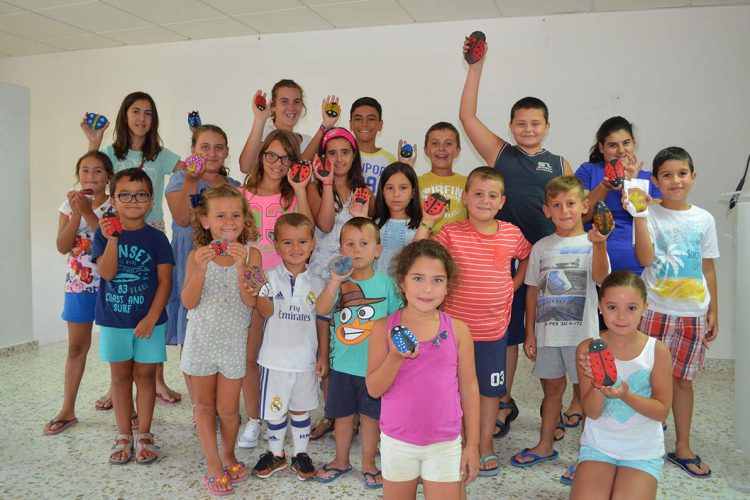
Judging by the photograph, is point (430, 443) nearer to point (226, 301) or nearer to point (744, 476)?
point (226, 301)

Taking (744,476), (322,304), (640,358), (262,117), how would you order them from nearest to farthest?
(640,358) < (322,304) < (744,476) < (262,117)

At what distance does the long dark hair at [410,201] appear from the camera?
2354 millimetres

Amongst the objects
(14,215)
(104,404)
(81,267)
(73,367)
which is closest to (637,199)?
(81,267)

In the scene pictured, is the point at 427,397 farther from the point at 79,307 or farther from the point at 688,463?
the point at 79,307

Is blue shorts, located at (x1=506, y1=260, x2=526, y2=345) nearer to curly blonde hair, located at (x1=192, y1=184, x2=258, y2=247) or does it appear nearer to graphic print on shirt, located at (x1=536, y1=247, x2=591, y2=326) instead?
graphic print on shirt, located at (x1=536, y1=247, x2=591, y2=326)

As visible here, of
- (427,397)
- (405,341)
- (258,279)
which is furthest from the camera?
(258,279)

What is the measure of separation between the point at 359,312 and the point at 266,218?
0.68 metres

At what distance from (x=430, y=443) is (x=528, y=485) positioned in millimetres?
819

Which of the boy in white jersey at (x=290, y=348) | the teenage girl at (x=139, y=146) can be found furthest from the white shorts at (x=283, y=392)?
the teenage girl at (x=139, y=146)

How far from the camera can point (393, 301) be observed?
2062 millimetres

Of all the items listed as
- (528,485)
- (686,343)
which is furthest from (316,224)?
(686,343)

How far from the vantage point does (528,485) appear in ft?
6.91

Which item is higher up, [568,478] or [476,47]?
[476,47]

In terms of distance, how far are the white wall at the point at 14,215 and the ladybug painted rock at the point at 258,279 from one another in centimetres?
303
